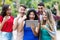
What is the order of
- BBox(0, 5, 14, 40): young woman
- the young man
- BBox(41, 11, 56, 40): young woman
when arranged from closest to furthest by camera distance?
BBox(41, 11, 56, 40): young woman, the young man, BBox(0, 5, 14, 40): young woman

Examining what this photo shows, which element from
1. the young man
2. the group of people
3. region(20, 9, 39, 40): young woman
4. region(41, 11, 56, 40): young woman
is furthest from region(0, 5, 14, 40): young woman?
region(41, 11, 56, 40): young woman

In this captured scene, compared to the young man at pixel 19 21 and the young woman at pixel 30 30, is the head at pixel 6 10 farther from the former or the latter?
the young woman at pixel 30 30

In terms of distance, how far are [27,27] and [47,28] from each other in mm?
436

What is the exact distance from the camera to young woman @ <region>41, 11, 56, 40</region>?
4484mm

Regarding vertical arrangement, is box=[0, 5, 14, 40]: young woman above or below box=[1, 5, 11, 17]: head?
below

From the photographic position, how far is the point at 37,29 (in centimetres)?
457

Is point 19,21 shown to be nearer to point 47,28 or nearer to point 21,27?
point 21,27

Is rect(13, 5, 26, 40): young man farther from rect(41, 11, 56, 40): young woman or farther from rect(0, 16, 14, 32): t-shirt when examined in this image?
rect(41, 11, 56, 40): young woman

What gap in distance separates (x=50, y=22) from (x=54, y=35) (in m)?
0.28

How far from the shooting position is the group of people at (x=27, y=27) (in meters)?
4.53

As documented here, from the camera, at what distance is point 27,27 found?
4668 millimetres

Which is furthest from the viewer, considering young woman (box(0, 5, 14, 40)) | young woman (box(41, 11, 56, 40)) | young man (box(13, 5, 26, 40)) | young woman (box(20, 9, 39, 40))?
young woman (box(0, 5, 14, 40))

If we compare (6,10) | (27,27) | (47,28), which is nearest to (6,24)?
(6,10)

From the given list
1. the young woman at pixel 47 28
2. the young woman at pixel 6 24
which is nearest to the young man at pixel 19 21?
the young woman at pixel 6 24
